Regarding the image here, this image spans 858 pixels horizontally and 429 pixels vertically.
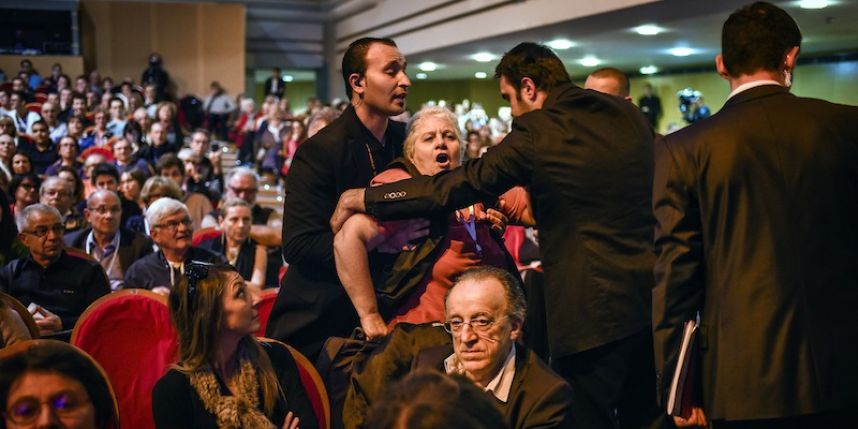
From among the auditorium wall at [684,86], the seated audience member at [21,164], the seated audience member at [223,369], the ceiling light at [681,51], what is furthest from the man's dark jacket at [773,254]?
the ceiling light at [681,51]

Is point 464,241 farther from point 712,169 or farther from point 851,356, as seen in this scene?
point 851,356

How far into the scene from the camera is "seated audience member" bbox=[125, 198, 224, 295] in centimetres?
449

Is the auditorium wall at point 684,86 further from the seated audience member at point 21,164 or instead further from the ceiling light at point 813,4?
the seated audience member at point 21,164

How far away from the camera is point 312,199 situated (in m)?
2.88

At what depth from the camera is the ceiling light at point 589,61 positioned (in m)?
17.1

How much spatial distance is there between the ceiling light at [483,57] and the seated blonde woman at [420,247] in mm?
14274

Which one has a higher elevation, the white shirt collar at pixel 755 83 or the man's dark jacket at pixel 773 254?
the white shirt collar at pixel 755 83

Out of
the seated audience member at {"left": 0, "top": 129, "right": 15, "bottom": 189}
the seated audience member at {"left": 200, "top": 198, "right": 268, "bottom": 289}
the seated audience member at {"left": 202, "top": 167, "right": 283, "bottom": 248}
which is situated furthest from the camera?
the seated audience member at {"left": 0, "top": 129, "right": 15, "bottom": 189}

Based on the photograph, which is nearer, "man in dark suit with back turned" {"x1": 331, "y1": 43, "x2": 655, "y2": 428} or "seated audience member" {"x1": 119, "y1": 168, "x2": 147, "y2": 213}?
"man in dark suit with back turned" {"x1": 331, "y1": 43, "x2": 655, "y2": 428}

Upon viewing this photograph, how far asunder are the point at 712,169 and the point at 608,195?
457mm

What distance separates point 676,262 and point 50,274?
3.13 m

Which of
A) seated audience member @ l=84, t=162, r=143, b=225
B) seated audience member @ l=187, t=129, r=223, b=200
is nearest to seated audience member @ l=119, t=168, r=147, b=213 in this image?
seated audience member @ l=84, t=162, r=143, b=225

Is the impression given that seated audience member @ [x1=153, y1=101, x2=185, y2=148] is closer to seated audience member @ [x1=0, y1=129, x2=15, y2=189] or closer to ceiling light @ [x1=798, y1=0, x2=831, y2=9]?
seated audience member @ [x1=0, y1=129, x2=15, y2=189]

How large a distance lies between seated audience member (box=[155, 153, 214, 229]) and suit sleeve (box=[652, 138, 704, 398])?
5396 mm
